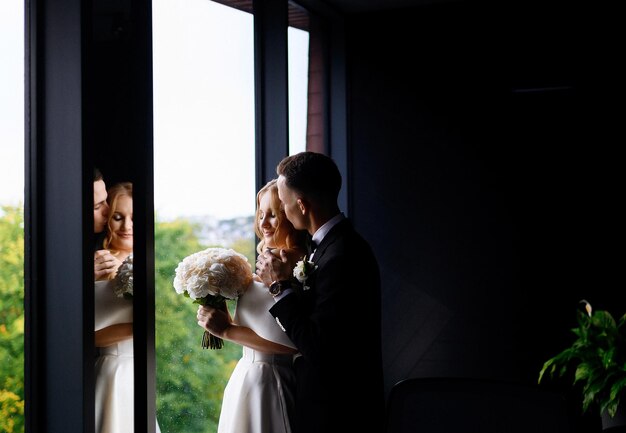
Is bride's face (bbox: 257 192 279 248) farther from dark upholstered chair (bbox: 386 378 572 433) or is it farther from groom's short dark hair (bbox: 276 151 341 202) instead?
dark upholstered chair (bbox: 386 378 572 433)

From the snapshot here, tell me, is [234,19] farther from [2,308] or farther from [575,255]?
[575,255]

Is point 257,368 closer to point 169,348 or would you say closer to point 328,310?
point 169,348

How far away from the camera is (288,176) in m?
2.52

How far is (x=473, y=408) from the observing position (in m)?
1.75

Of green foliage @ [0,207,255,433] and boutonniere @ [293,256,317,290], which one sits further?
boutonniere @ [293,256,317,290]

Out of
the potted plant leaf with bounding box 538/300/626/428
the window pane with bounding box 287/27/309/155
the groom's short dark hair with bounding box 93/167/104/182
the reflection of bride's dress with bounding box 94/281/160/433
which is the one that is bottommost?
the potted plant leaf with bounding box 538/300/626/428

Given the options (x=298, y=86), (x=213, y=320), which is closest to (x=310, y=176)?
(x=213, y=320)

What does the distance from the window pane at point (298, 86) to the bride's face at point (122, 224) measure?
5.87 ft

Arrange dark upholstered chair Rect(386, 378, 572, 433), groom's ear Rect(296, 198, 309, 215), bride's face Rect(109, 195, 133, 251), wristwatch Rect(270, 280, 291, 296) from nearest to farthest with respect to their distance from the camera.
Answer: dark upholstered chair Rect(386, 378, 572, 433), bride's face Rect(109, 195, 133, 251), wristwatch Rect(270, 280, 291, 296), groom's ear Rect(296, 198, 309, 215)

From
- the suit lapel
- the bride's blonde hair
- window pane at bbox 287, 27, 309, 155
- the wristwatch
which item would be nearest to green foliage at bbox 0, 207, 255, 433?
the bride's blonde hair

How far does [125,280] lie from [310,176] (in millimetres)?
690

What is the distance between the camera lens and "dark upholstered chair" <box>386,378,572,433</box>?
168cm

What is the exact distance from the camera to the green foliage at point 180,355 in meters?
2.65

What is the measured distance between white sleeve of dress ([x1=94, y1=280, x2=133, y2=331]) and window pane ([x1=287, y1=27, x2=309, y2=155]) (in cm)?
187
